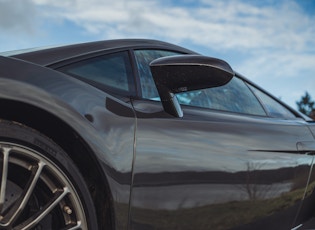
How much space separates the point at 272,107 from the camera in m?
3.25

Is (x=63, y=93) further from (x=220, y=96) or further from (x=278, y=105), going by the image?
(x=278, y=105)

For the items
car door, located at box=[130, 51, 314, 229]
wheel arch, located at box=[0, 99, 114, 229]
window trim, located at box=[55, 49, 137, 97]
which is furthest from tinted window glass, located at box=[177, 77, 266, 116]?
wheel arch, located at box=[0, 99, 114, 229]

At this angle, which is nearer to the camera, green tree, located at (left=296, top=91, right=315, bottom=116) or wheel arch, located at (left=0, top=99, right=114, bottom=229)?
wheel arch, located at (left=0, top=99, right=114, bottom=229)

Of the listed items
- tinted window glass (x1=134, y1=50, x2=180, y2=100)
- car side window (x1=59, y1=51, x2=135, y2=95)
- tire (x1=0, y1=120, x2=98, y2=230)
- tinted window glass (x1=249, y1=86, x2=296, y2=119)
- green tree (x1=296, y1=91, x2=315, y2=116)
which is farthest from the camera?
green tree (x1=296, y1=91, x2=315, y2=116)

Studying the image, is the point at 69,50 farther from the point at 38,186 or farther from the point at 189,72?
the point at 38,186

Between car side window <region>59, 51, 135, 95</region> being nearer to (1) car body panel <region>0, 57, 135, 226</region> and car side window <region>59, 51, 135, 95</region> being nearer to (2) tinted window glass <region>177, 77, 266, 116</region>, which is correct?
(1) car body panel <region>0, 57, 135, 226</region>

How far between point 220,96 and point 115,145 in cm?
120

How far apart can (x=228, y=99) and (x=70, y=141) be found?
4.62ft

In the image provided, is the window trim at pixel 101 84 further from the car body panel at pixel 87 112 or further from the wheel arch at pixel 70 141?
the wheel arch at pixel 70 141

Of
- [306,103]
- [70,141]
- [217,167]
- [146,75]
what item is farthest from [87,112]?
[306,103]

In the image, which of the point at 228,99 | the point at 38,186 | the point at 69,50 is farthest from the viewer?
the point at 228,99

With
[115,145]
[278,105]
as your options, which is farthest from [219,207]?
[278,105]

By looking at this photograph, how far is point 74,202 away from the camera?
1.59 meters

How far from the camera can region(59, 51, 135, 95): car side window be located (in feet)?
6.44
